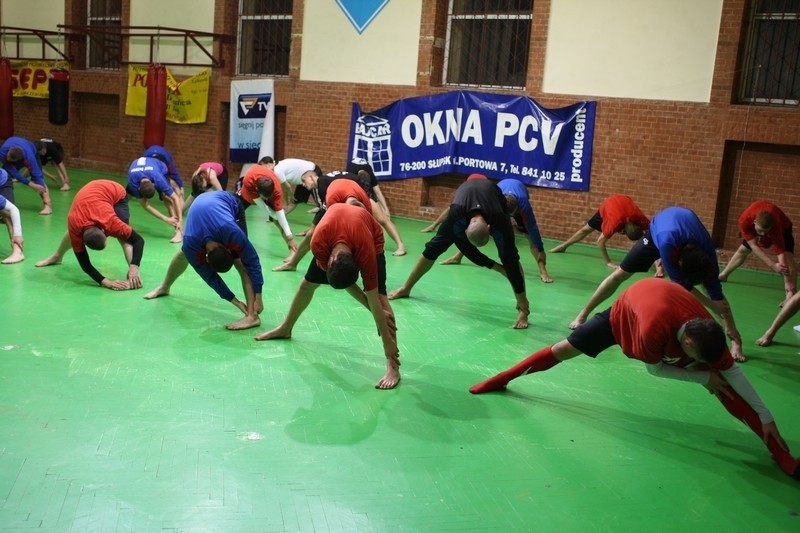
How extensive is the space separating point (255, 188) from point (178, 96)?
26.9 feet

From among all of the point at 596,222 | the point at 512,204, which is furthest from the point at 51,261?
the point at 596,222

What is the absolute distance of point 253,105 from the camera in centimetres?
1491

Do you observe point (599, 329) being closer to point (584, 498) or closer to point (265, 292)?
point (584, 498)

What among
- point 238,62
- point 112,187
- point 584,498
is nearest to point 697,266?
point 584,498

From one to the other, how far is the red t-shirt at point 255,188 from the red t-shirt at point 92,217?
1.72m

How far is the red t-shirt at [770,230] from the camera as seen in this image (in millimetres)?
7758

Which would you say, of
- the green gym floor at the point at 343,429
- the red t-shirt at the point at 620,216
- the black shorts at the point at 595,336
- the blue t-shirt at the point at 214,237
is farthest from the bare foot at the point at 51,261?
the red t-shirt at the point at 620,216

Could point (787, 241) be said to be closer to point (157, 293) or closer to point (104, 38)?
point (157, 293)

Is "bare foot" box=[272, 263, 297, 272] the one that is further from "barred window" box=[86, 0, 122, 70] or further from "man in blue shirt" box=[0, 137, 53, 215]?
"barred window" box=[86, 0, 122, 70]

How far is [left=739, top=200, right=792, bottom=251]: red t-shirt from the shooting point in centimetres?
776

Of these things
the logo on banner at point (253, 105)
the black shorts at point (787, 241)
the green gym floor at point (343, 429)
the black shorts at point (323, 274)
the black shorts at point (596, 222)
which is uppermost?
the logo on banner at point (253, 105)

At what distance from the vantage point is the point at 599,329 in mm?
4414

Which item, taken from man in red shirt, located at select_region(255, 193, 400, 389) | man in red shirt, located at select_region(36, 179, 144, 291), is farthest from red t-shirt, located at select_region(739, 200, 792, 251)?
man in red shirt, located at select_region(36, 179, 144, 291)

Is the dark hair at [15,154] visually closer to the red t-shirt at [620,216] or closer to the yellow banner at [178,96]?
the yellow banner at [178,96]
